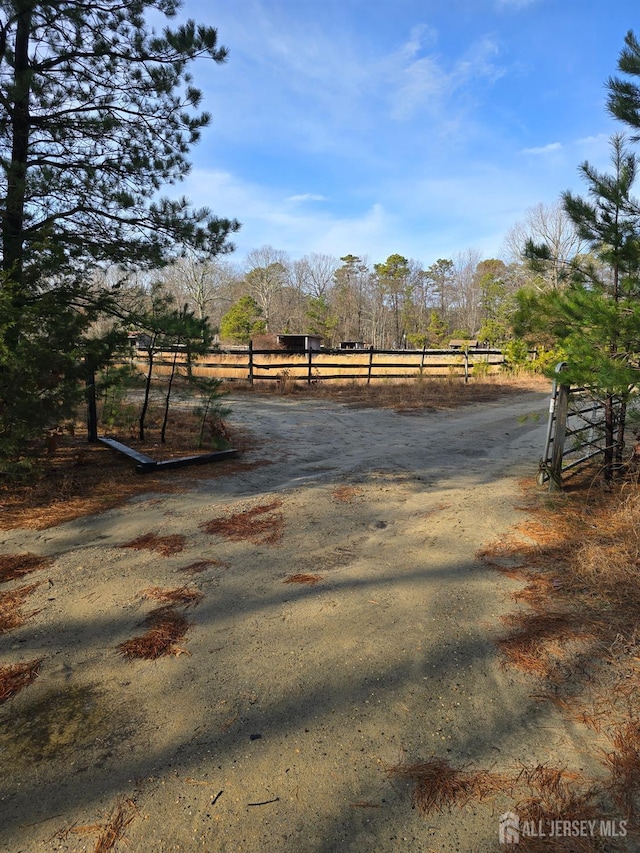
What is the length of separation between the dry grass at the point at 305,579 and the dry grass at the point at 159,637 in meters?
0.83

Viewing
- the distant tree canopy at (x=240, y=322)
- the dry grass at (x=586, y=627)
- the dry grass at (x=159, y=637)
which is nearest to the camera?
the dry grass at (x=586, y=627)

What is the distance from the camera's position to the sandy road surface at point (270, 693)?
5.67ft

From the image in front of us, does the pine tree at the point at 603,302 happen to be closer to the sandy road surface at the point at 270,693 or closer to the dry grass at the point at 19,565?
the sandy road surface at the point at 270,693

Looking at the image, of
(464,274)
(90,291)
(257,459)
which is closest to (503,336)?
(257,459)

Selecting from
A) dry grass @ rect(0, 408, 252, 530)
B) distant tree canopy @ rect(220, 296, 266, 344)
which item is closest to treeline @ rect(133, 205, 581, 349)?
distant tree canopy @ rect(220, 296, 266, 344)

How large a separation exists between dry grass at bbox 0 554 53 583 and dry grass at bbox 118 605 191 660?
1.36 meters

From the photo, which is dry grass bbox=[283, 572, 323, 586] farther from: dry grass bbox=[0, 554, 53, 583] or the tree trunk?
the tree trunk

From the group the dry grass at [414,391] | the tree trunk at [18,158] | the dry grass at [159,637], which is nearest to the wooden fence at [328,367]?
the dry grass at [414,391]

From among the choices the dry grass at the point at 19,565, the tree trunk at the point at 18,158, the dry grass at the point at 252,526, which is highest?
the tree trunk at the point at 18,158

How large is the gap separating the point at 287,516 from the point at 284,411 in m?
8.31
